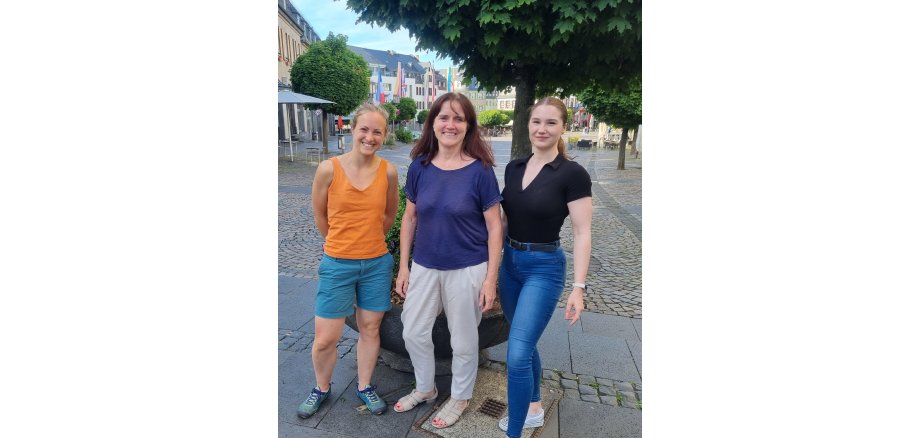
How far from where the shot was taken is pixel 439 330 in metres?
2.75

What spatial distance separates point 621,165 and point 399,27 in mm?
18464

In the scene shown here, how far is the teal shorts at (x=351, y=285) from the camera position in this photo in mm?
2539

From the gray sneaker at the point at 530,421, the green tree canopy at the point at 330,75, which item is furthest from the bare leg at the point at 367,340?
the green tree canopy at the point at 330,75

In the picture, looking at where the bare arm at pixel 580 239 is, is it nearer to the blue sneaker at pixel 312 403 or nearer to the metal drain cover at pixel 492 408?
the metal drain cover at pixel 492 408

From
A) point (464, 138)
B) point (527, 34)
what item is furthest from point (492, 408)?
A: point (527, 34)

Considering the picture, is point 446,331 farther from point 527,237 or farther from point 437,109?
point 437,109

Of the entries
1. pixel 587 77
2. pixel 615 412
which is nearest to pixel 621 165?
pixel 587 77

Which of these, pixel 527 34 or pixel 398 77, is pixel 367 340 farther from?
pixel 398 77

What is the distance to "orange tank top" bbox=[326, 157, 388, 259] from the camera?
244 cm

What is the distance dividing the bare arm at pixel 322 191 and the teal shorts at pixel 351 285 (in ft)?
0.73

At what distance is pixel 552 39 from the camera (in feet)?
9.50

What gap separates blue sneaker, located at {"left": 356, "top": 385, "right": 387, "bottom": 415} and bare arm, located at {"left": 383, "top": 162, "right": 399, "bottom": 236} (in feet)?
3.27

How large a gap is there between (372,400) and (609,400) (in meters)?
1.50

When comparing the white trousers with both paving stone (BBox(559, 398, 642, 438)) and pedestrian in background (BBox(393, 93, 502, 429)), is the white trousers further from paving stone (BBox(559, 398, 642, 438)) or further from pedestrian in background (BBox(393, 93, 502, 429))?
paving stone (BBox(559, 398, 642, 438))
